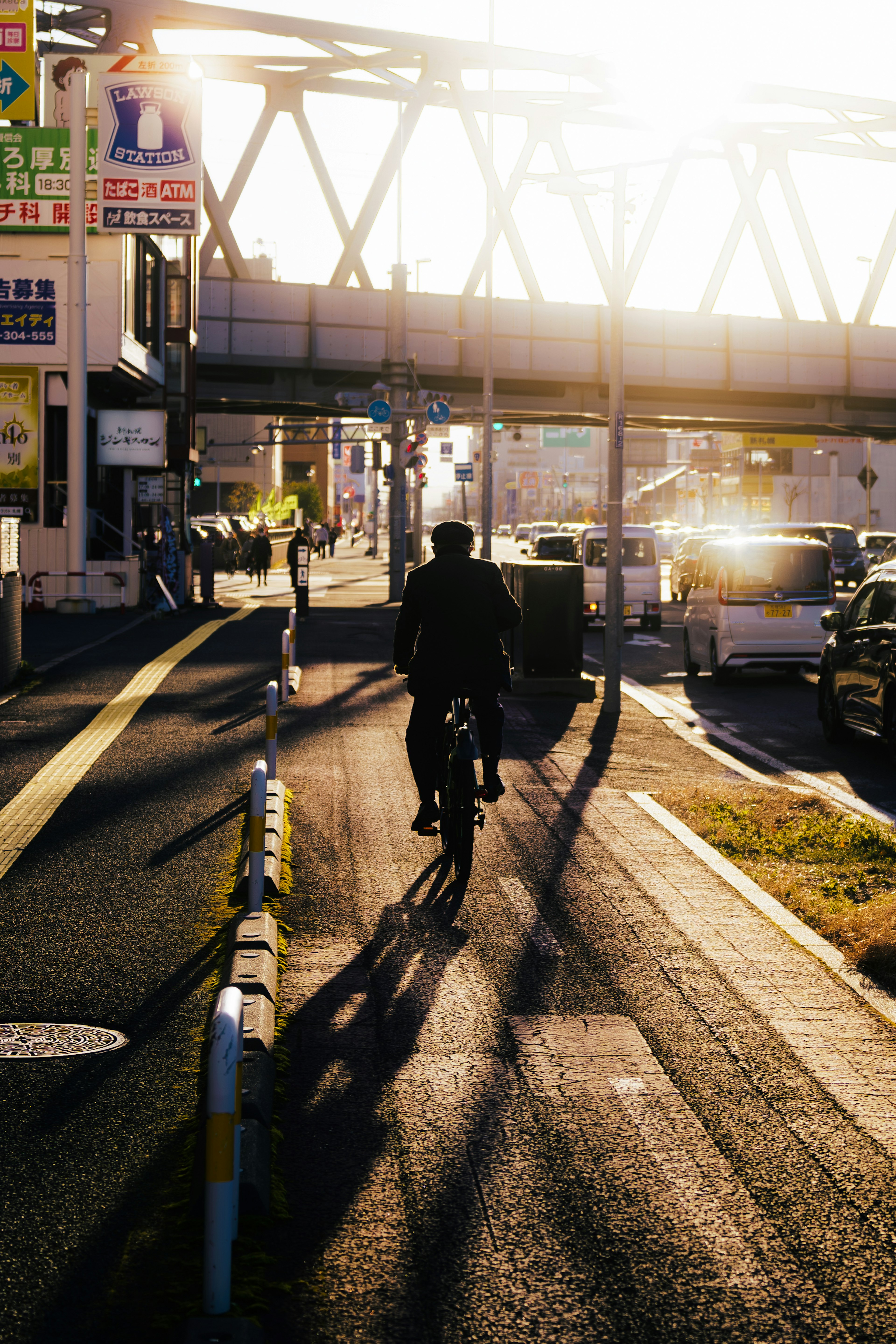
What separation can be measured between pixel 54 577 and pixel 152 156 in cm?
848

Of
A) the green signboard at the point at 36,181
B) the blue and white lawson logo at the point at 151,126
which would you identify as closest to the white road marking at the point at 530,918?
the blue and white lawson logo at the point at 151,126

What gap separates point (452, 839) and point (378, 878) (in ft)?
1.50

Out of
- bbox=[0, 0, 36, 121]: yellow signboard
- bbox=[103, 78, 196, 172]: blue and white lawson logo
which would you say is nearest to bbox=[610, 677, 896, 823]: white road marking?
bbox=[0, 0, 36, 121]: yellow signboard

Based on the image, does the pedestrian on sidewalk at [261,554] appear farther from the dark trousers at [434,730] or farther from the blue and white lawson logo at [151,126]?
the dark trousers at [434,730]

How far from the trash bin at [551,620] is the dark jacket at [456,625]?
30.1ft

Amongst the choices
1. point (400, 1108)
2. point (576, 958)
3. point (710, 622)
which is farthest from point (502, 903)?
point (710, 622)

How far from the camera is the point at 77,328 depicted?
89.4ft

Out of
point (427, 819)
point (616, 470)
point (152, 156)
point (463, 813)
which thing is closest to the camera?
point (463, 813)

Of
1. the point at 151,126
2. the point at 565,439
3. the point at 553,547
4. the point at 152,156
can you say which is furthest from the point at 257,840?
the point at 565,439

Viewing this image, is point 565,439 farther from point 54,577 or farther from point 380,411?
point 54,577

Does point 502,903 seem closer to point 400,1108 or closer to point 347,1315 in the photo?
point 400,1108

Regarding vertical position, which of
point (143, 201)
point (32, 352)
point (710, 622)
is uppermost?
point (143, 201)

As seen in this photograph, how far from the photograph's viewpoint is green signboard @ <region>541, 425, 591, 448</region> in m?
137

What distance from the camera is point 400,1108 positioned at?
4.73 meters
